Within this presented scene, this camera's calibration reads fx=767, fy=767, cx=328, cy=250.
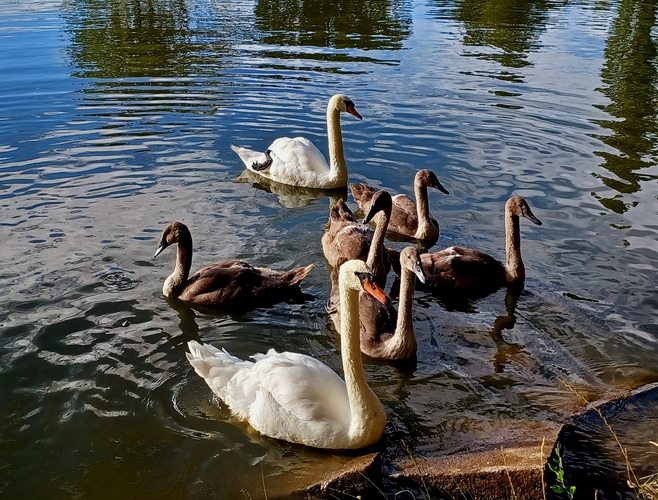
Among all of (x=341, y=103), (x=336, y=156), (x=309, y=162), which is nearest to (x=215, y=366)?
(x=336, y=156)

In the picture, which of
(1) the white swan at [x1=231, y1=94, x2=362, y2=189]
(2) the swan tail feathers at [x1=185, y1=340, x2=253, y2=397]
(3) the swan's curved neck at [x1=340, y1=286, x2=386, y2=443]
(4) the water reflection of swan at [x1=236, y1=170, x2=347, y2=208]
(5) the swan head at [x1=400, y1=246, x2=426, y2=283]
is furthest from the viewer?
(1) the white swan at [x1=231, y1=94, x2=362, y2=189]

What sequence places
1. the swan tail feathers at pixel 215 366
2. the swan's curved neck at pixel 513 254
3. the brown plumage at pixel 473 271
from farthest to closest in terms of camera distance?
the swan's curved neck at pixel 513 254
the brown plumage at pixel 473 271
the swan tail feathers at pixel 215 366

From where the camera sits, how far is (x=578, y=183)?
459 inches

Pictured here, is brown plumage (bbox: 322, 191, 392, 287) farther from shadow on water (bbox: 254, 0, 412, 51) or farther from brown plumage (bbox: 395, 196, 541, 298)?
shadow on water (bbox: 254, 0, 412, 51)

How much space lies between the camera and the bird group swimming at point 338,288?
227 inches

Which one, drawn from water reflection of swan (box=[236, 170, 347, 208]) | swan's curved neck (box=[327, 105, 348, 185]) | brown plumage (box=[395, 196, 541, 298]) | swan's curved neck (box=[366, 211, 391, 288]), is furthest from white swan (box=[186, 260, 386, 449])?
swan's curved neck (box=[327, 105, 348, 185])

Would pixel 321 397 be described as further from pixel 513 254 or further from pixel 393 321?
pixel 513 254

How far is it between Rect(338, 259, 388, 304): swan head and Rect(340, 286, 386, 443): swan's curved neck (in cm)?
11

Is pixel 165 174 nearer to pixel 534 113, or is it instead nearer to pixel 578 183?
pixel 578 183

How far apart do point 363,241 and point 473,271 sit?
130 cm

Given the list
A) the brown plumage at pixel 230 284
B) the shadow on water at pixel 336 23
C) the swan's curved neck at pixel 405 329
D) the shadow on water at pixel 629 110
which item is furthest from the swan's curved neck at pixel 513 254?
the shadow on water at pixel 336 23

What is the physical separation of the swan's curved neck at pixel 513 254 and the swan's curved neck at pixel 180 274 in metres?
3.56

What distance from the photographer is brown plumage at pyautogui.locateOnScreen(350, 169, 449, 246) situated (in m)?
9.78

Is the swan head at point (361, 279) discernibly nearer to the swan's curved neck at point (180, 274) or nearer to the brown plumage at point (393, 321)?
the brown plumage at point (393, 321)
